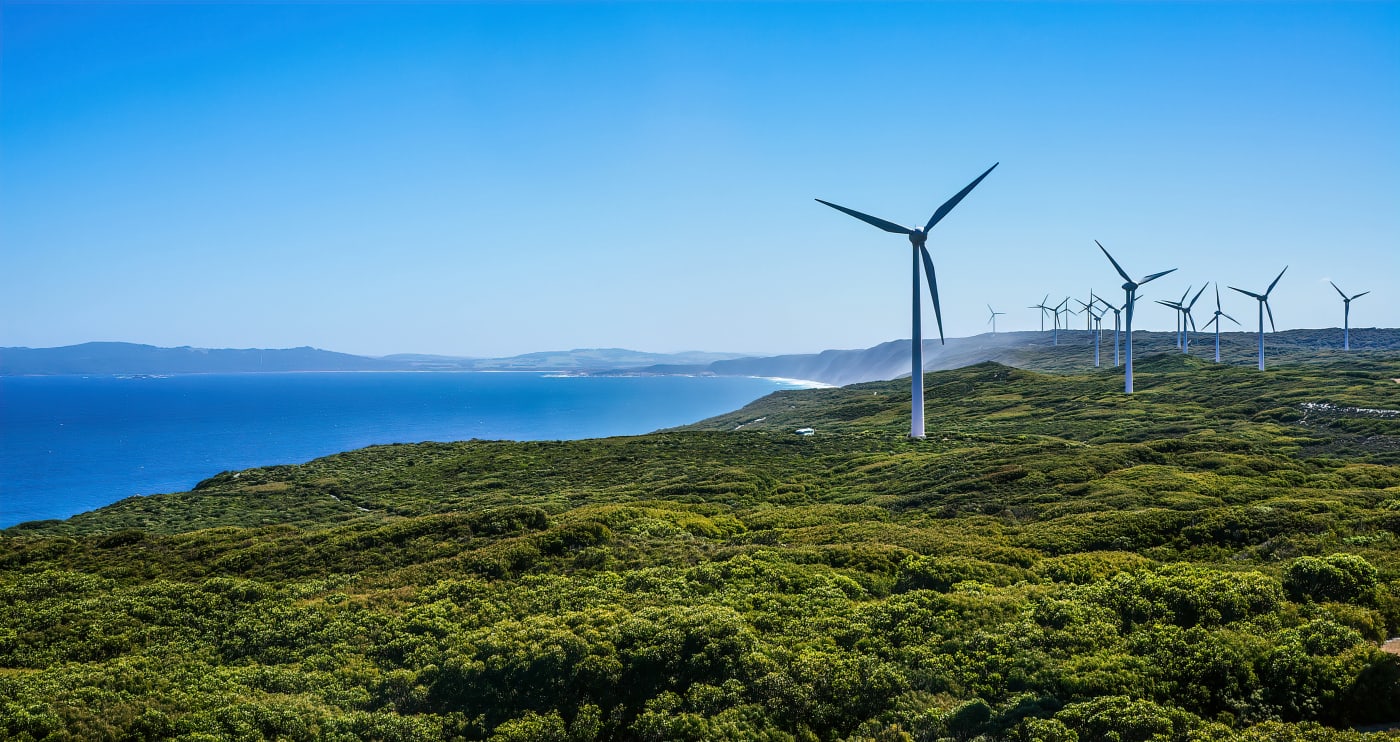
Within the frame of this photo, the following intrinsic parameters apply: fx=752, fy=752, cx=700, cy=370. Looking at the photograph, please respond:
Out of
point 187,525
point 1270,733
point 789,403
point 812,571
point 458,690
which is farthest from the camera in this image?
point 789,403

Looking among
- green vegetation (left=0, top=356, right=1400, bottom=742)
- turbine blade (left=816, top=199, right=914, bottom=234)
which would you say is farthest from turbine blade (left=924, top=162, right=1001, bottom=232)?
green vegetation (left=0, top=356, right=1400, bottom=742)

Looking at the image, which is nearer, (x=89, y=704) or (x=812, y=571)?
(x=89, y=704)

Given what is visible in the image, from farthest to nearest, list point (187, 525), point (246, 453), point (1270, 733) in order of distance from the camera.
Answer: point (246, 453) → point (187, 525) → point (1270, 733)

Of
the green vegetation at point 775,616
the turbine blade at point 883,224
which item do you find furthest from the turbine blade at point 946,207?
the green vegetation at point 775,616

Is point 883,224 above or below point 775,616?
above

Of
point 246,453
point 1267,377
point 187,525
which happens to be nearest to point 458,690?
point 187,525

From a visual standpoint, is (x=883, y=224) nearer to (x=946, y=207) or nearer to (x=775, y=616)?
(x=946, y=207)

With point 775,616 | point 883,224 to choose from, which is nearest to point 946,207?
point 883,224

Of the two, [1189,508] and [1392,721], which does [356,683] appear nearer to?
[1392,721]

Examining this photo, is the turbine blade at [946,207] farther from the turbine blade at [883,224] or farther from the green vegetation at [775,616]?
the green vegetation at [775,616]
